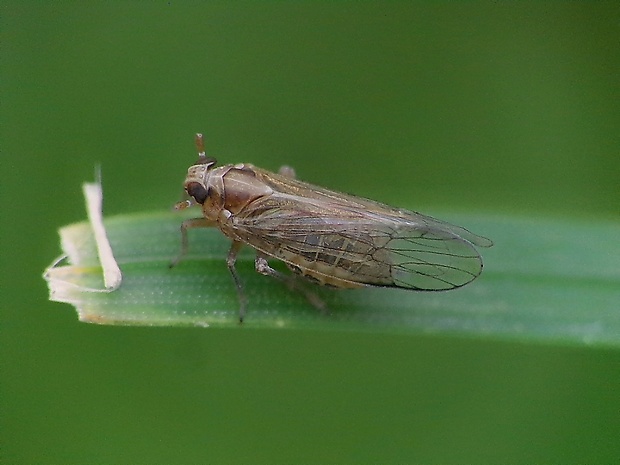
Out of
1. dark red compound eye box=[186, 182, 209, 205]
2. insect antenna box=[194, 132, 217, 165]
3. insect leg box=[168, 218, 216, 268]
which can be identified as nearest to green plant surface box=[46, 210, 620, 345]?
insect leg box=[168, 218, 216, 268]

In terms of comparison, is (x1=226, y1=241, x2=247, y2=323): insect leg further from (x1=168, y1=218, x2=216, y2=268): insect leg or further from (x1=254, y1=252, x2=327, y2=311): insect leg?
(x1=168, y1=218, x2=216, y2=268): insect leg

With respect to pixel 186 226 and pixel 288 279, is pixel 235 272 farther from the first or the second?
pixel 186 226

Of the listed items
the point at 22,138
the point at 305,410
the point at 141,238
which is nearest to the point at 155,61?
the point at 22,138

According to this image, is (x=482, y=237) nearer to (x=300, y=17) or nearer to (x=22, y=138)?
(x=300, y=17)

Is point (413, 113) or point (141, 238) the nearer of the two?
point (141, 238)

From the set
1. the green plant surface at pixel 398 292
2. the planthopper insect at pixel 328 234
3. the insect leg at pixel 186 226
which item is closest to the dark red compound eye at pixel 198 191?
the planthopper insect at pixel 328 234

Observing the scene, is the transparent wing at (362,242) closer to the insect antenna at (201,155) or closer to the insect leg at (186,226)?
the insect leg at (186,226)
